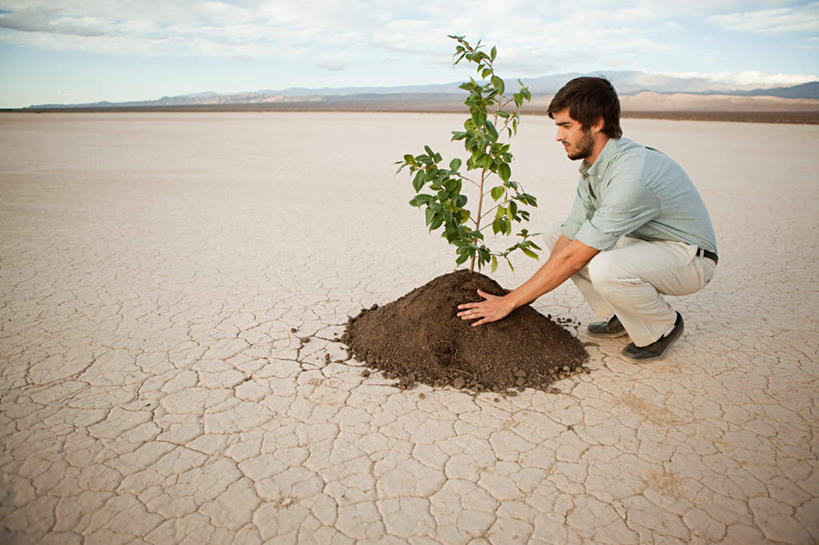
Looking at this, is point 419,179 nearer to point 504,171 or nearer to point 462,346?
point 504,171

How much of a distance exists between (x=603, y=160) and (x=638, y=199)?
0.93 feet

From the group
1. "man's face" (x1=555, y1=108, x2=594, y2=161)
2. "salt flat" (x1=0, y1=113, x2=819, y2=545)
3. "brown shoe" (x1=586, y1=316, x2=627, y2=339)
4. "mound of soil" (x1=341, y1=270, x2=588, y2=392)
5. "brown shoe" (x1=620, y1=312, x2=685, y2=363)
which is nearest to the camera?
"salt flat" (x1=0, y1=113, x2=819, y2=545)

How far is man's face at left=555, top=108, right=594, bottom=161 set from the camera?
2.49m

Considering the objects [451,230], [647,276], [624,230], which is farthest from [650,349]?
[451,230]

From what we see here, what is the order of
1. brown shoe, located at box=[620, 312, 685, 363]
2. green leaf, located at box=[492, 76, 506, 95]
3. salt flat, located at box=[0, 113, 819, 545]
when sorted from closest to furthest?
salt flat, located at box=[0, 113, 819, 545] → green leaf, located at box=[492, 76, 506, 95] → brown shoe, located at box=[620, 312, 685, 363]

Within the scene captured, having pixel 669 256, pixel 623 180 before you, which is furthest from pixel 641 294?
pixel 623 180

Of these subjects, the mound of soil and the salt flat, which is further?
the mound of soil

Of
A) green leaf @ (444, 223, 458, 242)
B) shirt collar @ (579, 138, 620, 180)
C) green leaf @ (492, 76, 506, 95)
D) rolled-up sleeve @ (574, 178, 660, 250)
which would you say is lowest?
green leaf @ (444, 223, 458, 242)

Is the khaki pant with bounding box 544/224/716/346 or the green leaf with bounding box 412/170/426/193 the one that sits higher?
the green leaf with bounding box 412/170/426/193

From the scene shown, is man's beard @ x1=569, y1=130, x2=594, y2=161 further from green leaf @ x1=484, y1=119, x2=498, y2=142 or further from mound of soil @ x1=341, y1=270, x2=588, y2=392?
mound of soil @ x1=341, y1=270, x2=588, y2=392

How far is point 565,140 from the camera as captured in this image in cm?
257

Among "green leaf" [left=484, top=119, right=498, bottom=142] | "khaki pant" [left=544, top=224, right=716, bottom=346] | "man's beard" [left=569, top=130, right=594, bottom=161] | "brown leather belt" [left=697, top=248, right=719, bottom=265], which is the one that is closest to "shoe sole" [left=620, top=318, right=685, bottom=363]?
A: "khaki pant" [left=544, top=224, right=716, bottom=346]

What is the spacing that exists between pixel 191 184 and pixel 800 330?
335 inches

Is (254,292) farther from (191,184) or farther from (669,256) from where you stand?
(191,184)
